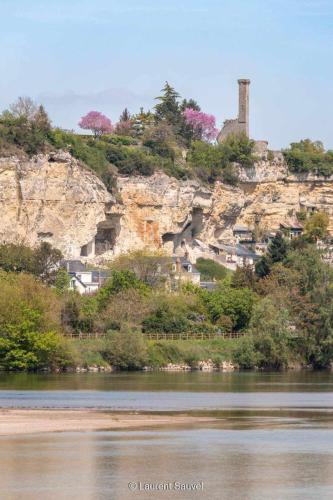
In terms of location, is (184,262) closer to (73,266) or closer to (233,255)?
(233,255)

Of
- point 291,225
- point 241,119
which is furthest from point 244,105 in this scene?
point 291,225

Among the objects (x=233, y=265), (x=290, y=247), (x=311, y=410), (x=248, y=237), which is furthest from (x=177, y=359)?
(x=248, y=237)

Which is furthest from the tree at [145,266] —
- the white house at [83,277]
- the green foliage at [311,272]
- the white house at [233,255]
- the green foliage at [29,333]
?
the green foliage at [29,333]

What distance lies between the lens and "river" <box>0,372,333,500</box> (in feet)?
85.7

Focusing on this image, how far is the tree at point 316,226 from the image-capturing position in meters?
121

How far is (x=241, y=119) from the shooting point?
12938cm

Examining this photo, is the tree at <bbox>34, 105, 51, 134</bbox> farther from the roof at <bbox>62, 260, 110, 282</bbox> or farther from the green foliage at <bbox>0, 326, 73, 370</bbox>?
the green foliage at <bbox>0, 326, 73, 370</bbox>

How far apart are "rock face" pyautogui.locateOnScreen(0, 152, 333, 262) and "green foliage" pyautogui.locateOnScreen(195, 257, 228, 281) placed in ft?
8.23

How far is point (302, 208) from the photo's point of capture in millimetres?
126375

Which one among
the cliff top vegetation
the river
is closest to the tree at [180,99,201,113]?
the cliff top vegetation

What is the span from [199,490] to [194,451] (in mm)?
5203

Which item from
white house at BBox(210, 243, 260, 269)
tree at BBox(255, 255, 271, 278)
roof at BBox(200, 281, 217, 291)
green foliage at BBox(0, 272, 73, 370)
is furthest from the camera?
white house at BBox(210, 243, 260, 269)

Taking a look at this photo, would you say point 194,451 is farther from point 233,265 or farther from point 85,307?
point 233,265

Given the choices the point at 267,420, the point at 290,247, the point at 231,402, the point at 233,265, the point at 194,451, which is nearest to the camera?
the point at 194,451
